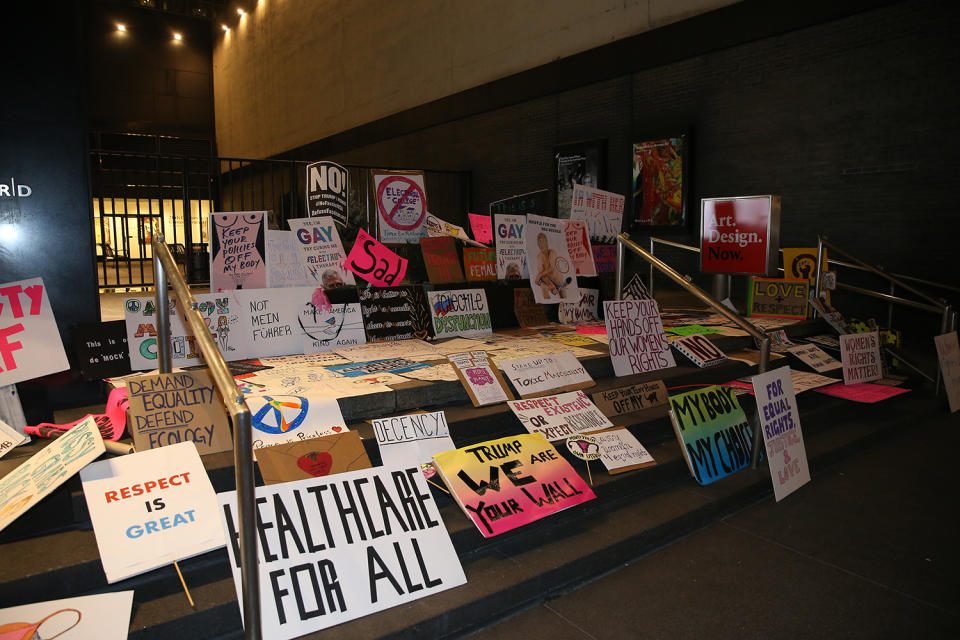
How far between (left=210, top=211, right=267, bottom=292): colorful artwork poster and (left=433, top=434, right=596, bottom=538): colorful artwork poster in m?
2.36

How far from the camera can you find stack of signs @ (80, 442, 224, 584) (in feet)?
7.41

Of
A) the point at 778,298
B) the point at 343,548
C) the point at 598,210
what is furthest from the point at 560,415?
the point at 778,298

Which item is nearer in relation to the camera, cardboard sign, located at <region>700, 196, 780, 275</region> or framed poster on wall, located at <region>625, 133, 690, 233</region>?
cardboard sign, located at <region>700, 196, 780, 275</region>

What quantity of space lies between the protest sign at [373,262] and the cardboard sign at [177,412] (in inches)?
88.8

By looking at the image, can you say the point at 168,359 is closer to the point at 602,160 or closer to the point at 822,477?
the point at 822,477

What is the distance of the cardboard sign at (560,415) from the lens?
12.1 feet

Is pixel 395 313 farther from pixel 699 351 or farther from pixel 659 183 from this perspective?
pixel 659 183

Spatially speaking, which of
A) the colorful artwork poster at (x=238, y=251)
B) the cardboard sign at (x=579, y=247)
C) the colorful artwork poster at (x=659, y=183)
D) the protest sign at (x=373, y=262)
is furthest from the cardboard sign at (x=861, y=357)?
the colorful artwork poster at (x=238, y=251)

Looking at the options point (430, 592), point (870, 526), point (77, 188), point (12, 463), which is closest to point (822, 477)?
point (870, 526)

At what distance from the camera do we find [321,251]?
5.04 meters

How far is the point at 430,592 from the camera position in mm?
2555

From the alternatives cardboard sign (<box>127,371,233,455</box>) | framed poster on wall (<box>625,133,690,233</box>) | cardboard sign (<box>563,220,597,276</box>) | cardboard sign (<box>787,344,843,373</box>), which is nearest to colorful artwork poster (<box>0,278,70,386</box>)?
cardboard sign (<box>127,371,233,455</box>)

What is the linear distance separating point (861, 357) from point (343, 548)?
5.28 meters

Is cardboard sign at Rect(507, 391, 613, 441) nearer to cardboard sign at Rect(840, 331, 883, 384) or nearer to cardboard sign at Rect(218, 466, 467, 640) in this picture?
cardboard sign at Rect(218, 466, 467, 640)
